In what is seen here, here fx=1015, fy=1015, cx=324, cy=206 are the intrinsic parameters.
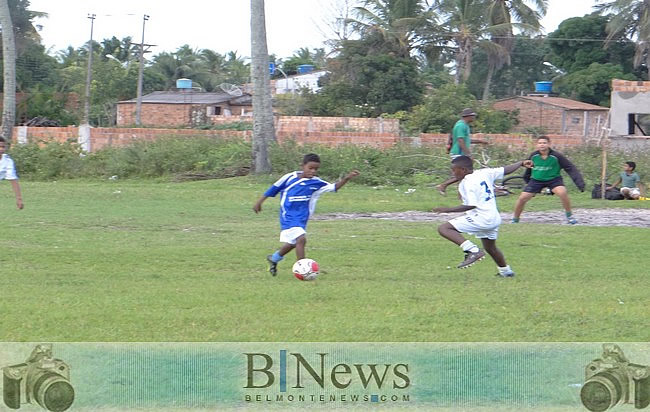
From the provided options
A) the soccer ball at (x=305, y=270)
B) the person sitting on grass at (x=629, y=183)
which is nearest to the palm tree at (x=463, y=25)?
the person sitting on grass at (x=629, y=183)

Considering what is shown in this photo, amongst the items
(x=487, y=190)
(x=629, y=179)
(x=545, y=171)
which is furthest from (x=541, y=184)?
(x=629, y=179)

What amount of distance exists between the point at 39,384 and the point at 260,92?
21599 millimetres

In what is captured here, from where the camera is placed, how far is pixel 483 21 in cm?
5953

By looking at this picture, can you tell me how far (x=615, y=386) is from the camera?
611cm

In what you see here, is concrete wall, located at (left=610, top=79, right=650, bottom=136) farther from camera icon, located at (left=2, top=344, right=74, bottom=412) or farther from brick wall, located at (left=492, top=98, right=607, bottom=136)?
camera icon, located at (left=2, top=344, right=74, bottom=412)

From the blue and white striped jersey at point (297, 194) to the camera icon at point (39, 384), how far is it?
5472 mm

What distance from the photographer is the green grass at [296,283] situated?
8.41m

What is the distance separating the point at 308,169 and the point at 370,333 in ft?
11.2

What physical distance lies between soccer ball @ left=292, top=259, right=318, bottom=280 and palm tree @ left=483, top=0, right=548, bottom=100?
1950 inches

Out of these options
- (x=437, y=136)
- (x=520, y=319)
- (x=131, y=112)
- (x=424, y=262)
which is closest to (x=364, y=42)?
(x=131, y=112)

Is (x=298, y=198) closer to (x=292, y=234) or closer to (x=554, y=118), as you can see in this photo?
(x=292, y=234)

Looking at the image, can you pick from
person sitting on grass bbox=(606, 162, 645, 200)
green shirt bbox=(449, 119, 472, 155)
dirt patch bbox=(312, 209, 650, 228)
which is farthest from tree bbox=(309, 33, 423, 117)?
green shirt bbox=(449, 119, 472, 155)

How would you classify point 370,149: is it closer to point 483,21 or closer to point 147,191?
point 147,191

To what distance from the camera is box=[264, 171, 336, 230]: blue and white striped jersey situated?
11.4 metres
